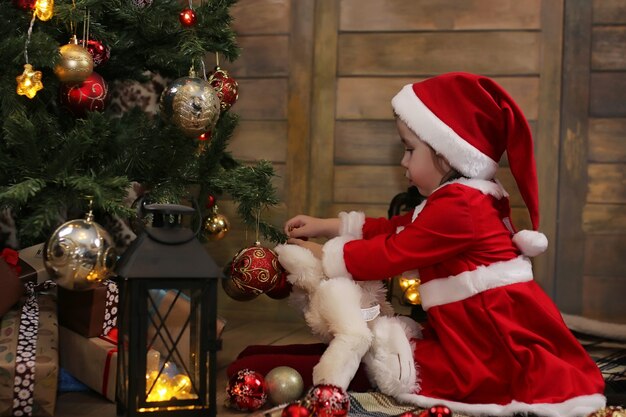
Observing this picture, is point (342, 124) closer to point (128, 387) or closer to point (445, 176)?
point (445, 176)

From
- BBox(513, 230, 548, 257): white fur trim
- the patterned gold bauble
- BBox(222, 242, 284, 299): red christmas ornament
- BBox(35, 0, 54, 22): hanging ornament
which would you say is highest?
BBox(35, 0, 54, 22): hanging ornament

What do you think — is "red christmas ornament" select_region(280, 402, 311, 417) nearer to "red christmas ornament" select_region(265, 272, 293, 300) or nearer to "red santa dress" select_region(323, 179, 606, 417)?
"red santa dress" select_region(323, 179, 606, 417)

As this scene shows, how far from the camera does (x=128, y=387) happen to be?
1.30 m

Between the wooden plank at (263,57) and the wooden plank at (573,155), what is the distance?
0.95 m

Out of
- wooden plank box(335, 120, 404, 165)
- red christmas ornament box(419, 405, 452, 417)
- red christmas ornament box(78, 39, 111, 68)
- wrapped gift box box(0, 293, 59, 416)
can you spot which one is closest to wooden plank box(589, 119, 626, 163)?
wooden plank box(335, 120, 404, 165)

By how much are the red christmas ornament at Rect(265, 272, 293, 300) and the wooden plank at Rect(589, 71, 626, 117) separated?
1.36 m

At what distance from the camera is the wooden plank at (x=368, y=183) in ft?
8.90

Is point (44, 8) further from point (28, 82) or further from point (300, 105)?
point (300, 105)

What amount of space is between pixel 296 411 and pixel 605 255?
1.63 metres

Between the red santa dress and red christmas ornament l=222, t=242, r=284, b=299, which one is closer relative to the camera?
the red santa dress

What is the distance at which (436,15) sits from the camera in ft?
8.73

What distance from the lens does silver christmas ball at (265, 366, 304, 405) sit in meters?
1.60

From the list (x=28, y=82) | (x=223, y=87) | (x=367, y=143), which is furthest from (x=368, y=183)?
(x=28, y=82)

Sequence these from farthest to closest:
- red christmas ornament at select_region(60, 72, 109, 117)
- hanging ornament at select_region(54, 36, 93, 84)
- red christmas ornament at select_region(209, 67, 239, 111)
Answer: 1. red christmas ornament at select_region(209, 67, 239, 111)
2. red christmas ornament at select_region(60, 72, 109, 117)
3. hanging ornament at select_region(54, 36, 93, 84)
